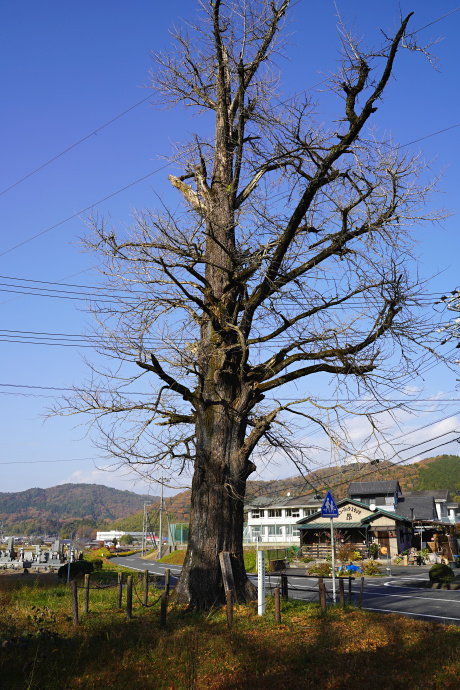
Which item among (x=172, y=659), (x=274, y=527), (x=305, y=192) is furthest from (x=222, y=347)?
(x=274, y=527)

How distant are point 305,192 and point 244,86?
485 centimetres

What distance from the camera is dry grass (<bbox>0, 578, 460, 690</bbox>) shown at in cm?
669

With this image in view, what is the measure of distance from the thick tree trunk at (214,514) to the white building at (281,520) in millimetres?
53212

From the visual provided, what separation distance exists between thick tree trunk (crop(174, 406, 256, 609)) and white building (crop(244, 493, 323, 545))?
53212mm

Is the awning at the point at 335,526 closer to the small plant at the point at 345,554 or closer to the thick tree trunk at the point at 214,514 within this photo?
the small plant at the point at 345,554

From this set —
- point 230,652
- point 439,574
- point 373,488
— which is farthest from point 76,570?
point 373,488

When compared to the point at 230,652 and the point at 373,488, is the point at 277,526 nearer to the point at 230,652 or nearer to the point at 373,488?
the point at 373,488

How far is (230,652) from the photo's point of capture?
7.86 metres

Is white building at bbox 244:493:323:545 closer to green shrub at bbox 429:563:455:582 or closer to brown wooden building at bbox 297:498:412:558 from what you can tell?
brown wooden building at bbox 297:498:412:558

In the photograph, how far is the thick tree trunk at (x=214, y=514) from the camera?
36.4ft

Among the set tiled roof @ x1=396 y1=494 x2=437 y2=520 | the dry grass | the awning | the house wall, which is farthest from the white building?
the dry grass

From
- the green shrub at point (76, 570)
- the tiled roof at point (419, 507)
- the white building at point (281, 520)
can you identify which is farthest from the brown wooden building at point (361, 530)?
the green shrub at point (76, 570)

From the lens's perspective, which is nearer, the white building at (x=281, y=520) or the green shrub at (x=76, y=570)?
the green shrub at (x=76, y=570)

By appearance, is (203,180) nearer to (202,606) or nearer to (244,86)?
(244,86)
